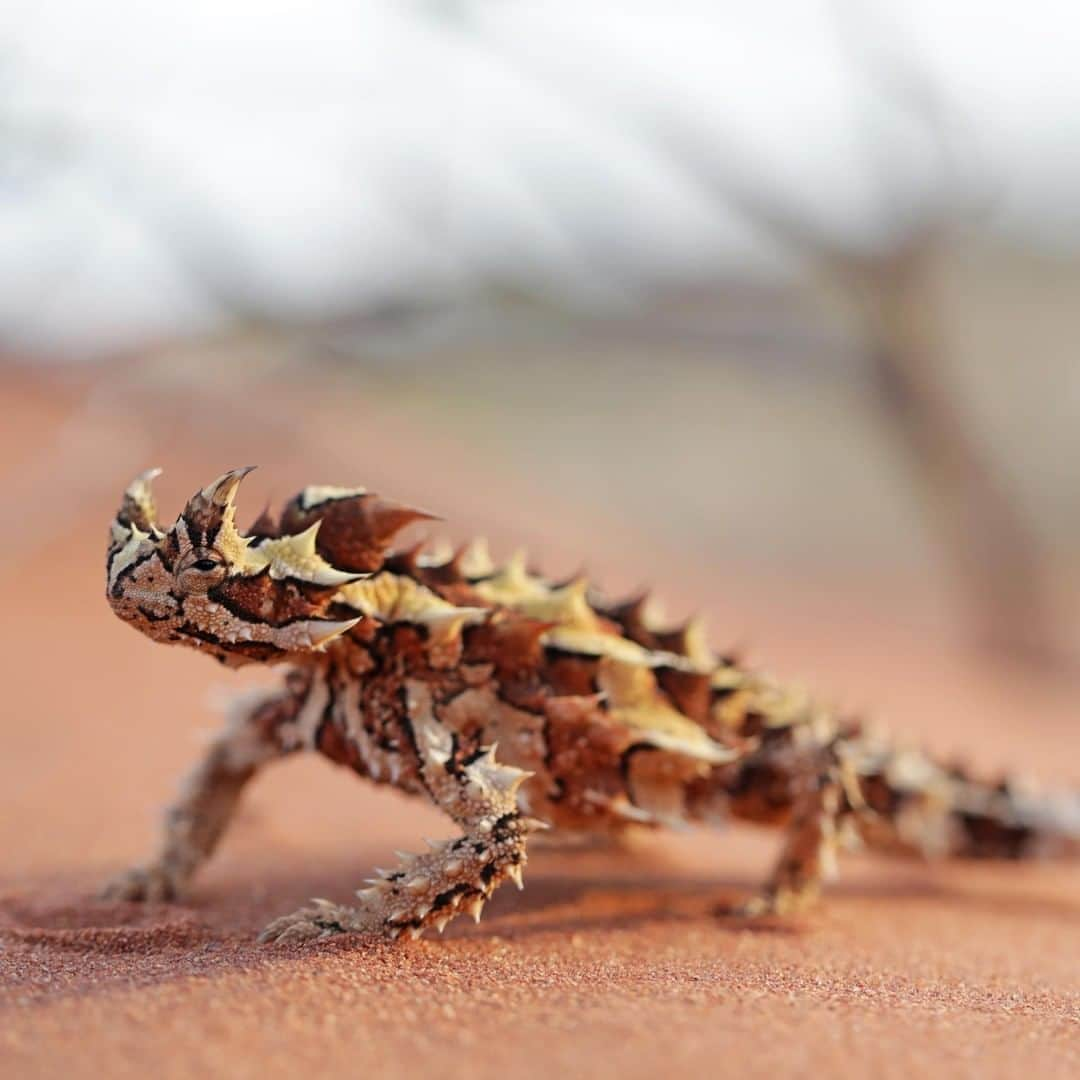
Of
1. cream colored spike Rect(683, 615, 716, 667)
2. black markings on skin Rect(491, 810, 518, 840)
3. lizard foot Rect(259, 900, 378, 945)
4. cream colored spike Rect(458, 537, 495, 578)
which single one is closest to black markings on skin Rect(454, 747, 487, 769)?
black markings on skin Rect(491, 810, 518, 840)

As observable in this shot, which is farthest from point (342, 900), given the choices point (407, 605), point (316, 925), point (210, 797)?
point (407, 605)

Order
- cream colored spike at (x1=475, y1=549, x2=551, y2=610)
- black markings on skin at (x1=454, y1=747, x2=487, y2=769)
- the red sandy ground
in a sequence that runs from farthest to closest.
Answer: cream colored spike at (x1=475, y1=549, x2=551, y2=610) < black markings on skin at (x1=454, y1=747, x2=487, y2=769) < the red sandy ground

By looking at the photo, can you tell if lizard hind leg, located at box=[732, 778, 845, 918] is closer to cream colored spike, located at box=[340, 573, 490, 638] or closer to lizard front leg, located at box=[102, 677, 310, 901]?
cream colored spike, located at box=[340, 573, 490, 638]

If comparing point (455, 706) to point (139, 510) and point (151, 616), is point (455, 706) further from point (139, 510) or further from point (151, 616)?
point (139, 510)

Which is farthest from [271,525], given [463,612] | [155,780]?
[155,780]

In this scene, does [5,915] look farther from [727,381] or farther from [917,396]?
[727,381]

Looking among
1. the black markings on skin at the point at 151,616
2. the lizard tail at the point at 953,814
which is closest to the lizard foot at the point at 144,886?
the black markings on skin at the point at 151,616
